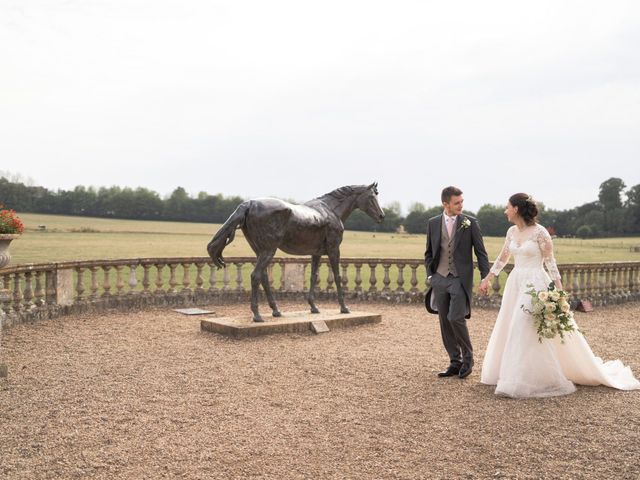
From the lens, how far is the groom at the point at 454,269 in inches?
299

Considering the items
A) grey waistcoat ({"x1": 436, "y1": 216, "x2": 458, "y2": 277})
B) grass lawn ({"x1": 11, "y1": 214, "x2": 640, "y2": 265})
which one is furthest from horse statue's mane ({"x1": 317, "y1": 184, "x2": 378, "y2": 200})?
grass lawn ({"x1": 11, "y1": 214, "x2": 640, "y2": 265})

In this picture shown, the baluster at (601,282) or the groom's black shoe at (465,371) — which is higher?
the baluster at (601,282)

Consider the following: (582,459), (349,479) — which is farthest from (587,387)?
(349,479)

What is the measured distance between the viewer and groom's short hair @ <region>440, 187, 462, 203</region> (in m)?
7.65

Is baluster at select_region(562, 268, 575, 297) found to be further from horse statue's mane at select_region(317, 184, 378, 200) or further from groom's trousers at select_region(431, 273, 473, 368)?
groom's trousers at select_region(431, 273, 473, 368)

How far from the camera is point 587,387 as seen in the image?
7.04 meters

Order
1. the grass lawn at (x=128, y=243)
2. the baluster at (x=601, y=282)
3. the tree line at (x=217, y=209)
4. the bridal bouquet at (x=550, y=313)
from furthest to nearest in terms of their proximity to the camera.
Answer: the tree line at (x=217, y=209), the grass lawn at (x=128, y=243), the baluster at (x=601, y=282), the bridal bouquet at (x=550, y=313)

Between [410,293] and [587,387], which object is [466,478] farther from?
[410,293]

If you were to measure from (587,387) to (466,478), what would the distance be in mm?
3358

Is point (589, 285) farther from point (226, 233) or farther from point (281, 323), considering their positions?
point (226, 233)

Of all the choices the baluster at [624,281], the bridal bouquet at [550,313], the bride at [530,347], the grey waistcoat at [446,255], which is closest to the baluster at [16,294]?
the grey waistcoat at [446,255]

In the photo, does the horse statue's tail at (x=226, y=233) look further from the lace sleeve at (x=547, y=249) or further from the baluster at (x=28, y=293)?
the lace sleeve at (x=547, y=249)

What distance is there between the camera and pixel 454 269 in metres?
7.70

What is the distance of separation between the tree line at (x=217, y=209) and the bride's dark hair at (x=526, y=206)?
14.6 m
